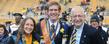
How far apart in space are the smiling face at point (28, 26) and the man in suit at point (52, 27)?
16 centimetres

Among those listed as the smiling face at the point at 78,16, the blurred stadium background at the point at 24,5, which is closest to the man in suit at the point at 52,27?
the smiling face at the point at 78,16

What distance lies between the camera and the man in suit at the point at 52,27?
4547mm

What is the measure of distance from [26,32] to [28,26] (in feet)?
0.26

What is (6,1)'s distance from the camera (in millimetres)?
22984

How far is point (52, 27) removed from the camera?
4.59 metres

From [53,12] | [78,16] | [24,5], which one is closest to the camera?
[78,16]

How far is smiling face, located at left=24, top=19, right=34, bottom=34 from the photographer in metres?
4.41

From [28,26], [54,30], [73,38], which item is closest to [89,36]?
[73,38]

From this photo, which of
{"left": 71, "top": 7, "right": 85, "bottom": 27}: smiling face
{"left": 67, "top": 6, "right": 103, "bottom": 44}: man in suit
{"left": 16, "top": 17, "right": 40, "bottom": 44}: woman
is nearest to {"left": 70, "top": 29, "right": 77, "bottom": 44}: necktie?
{"left": 67, "top": 6, "right": 103, "bottom": 44}: man in suit

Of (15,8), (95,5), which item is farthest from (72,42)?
(15,8)

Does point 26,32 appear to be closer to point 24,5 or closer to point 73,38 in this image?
point 73,38

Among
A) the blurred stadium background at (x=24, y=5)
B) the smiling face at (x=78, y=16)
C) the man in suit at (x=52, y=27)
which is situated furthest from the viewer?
the blurred stadium background at (x=24, y=5)

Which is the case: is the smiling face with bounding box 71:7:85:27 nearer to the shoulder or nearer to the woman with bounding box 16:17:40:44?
the shoulder

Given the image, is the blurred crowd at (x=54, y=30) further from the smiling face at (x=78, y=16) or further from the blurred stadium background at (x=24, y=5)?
the blurred stadium background at (x=24, y=5)
